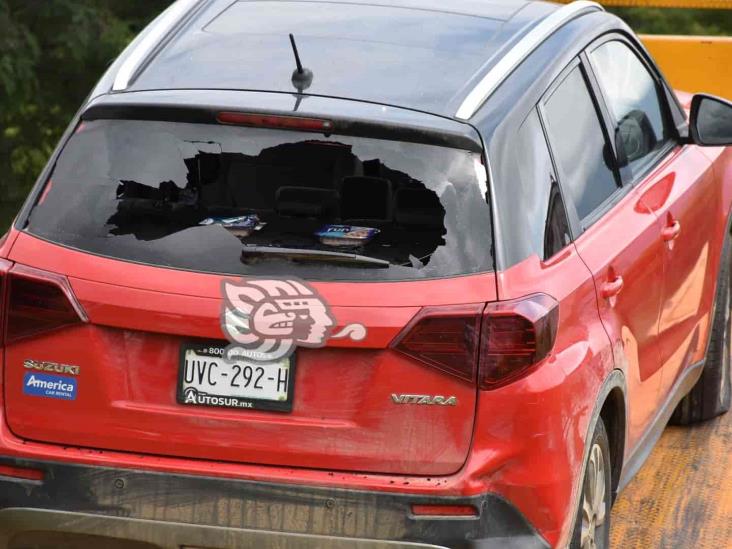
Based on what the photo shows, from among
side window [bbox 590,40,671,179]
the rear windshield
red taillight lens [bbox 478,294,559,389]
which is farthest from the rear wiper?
side window [bbox 590,40,671,179]

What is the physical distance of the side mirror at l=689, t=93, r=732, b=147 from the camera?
630cm

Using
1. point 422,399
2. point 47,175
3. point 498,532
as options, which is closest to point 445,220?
point 422,399

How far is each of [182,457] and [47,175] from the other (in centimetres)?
94

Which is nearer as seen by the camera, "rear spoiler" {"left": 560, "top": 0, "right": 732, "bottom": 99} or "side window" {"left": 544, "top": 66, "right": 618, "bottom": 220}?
"side window" {"left": 544, "top": 66, "right": 618, "bottom": 220}

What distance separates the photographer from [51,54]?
15625 mm

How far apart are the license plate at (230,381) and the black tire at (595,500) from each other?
923 mm

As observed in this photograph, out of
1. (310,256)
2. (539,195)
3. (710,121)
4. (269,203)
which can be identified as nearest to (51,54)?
(710,121)

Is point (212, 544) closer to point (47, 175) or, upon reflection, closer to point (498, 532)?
point (498, 532)

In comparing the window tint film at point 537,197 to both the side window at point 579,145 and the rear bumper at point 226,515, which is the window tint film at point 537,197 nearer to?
the side window at point 579,145

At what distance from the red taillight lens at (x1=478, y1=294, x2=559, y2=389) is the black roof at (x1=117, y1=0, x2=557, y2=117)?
0.63 meters

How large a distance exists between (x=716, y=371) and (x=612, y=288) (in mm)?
2411

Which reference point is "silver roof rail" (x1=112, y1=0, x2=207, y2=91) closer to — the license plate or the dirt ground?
the license plate

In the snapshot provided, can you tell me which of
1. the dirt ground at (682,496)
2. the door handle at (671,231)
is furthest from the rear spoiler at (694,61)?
the door handle at (671,231)

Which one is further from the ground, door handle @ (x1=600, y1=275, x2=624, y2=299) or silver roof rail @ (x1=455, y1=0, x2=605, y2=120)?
silver roof rail @ (x1=455, y1=0, x2=605, y2=120)
